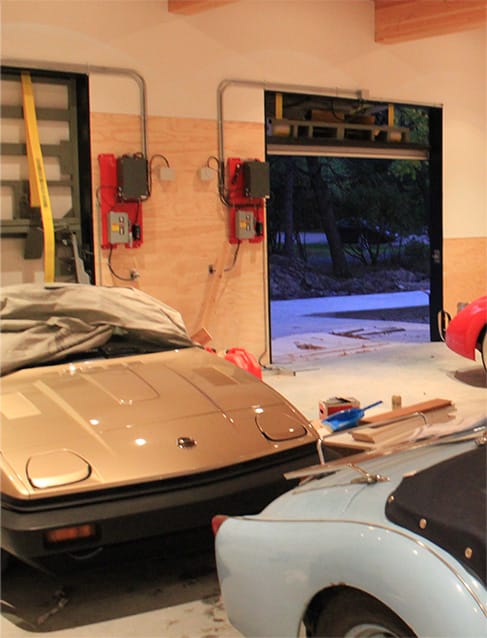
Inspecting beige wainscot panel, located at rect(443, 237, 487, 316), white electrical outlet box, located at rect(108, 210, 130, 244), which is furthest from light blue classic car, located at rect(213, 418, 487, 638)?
beige wainscot panel, located at rect(443, 237, 487, 316)

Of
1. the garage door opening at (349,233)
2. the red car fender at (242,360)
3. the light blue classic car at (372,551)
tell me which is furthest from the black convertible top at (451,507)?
the garage door opening at (349,233)

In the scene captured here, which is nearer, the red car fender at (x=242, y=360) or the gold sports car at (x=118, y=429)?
the gold sports car at (x=118, y=429)

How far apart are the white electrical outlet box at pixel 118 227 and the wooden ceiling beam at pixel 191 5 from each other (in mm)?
2106

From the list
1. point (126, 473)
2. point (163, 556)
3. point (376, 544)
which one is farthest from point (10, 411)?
point (376, 544)

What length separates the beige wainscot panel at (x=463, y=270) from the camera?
10766mm

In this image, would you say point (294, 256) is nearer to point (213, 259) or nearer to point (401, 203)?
point (401, 203)

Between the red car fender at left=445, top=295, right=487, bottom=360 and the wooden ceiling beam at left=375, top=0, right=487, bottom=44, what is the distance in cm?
352

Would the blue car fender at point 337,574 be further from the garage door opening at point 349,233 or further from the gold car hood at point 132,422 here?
the garage door opening at point 349,233

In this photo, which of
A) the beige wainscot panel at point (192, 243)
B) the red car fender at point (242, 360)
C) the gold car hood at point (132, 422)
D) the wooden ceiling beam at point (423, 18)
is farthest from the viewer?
the wooden ceiling beam at point (423, 18)

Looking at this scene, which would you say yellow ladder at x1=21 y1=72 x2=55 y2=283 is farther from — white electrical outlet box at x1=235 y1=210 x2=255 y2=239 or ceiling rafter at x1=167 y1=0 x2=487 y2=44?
ceiling rafter at x1=167 y1=0 x2=487 y2=44

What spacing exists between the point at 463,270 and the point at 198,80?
4.64 m

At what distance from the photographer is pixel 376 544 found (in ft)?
6.14

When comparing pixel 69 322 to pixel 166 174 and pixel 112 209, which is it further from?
pixel 166 174

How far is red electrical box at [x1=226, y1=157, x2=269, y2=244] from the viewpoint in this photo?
8586mm
